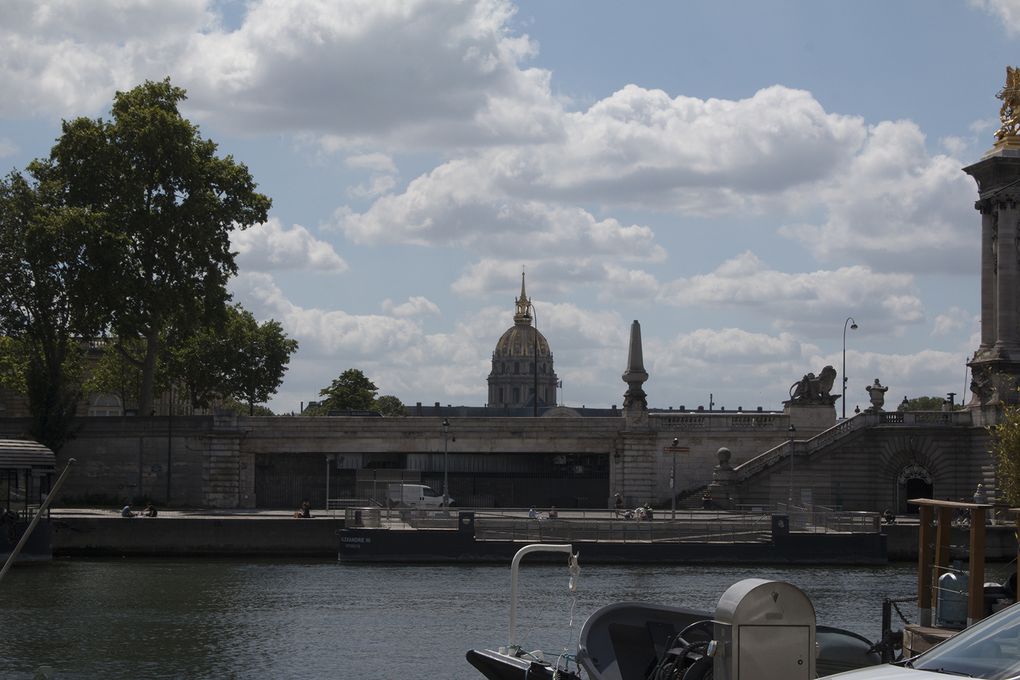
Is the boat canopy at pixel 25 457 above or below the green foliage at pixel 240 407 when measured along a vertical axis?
below

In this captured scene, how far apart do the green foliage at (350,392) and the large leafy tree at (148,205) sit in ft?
244

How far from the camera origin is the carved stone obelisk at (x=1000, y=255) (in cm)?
6944

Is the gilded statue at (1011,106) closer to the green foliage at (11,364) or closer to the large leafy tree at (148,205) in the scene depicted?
the large leafy tree at (148,205)

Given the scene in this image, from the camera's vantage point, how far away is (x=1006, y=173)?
7038 centimetres

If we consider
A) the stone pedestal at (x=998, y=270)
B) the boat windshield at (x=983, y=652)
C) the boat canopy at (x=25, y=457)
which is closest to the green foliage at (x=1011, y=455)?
the stone pedestal at (x=998, y=270)

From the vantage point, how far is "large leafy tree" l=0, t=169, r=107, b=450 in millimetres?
→ 70375

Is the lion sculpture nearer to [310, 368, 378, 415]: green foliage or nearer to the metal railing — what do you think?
the metal railing

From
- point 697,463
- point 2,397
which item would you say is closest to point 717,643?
point 697,463

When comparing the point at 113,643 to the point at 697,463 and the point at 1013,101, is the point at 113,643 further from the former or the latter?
the point at 1013,101

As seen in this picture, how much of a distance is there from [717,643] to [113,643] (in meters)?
23.3

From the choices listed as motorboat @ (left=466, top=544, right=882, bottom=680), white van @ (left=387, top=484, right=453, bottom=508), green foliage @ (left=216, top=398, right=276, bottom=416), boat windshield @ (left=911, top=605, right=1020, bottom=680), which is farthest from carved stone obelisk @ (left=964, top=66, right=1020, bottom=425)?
green foliage @ (left=216, top=398, right=276, bottom=416)

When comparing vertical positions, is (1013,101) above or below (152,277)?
above

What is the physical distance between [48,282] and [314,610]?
3385 centimetres

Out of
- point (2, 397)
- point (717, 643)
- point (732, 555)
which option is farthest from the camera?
point (2, 397)
